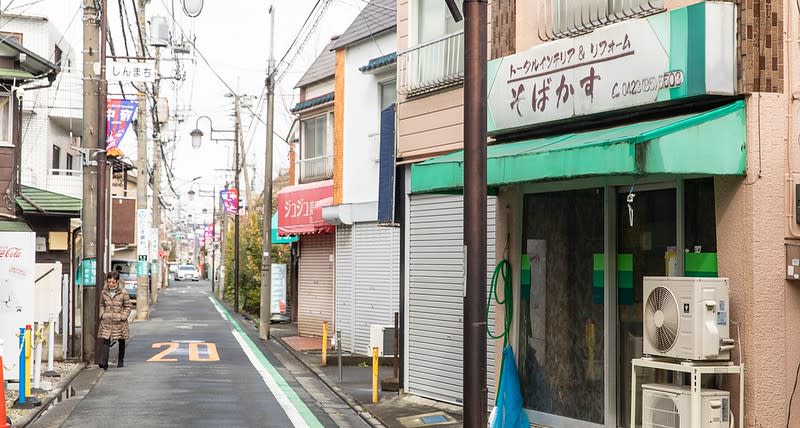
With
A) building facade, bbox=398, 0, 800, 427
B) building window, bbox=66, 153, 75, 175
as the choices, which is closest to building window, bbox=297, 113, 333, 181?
building facade, bbox=398, 0, 800, 427

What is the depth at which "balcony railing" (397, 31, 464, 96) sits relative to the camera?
13852 millimetres

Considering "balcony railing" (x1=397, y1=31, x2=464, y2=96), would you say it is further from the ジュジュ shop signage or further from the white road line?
the white road line

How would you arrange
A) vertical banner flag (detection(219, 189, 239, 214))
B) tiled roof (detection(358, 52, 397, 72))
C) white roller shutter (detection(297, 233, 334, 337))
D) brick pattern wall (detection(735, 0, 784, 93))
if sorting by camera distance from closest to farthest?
brick pattern wall (detection(735, 0, 784, 93))
tiled roof (detection(358, 52, 397, 72))
white roller shutter (detection(297, 233, 334, 337))
vertical banner flag (detection(219, 189, 239, 214))

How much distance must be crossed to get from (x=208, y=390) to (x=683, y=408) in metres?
9.91

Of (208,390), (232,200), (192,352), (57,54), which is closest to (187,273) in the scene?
(232,200)

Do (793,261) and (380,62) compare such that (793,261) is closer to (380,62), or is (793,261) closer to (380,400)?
(380,400)

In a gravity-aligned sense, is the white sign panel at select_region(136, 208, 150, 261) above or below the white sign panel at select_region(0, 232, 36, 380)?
above

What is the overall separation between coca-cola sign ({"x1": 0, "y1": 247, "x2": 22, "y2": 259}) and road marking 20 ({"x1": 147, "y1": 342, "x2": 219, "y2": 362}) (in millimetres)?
7110

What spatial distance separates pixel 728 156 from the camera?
8688 mm

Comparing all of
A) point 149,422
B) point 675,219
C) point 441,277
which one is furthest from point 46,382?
point 675,219

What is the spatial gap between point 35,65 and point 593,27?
48.3ft

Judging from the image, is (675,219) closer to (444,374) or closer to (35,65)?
(444,374)

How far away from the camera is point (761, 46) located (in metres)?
8.91

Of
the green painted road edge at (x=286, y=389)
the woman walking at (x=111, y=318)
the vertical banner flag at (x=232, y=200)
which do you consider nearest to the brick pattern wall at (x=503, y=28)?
the green painted road edge at (x=286, y=389)
